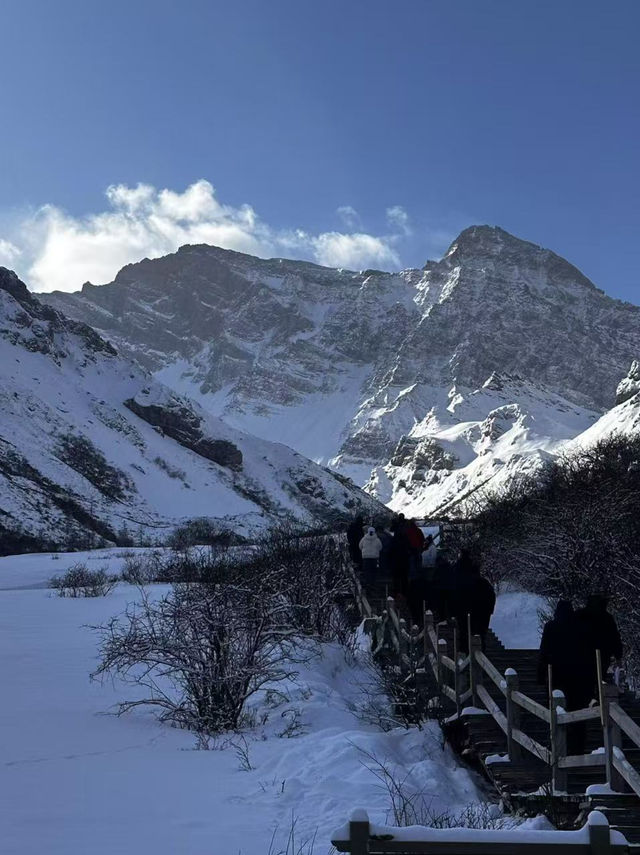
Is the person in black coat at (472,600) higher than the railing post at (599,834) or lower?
higher

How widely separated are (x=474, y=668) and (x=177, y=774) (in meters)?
3.41

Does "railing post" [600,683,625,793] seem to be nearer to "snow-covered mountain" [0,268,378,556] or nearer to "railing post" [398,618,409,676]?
"railing post" [398,618,409,676]

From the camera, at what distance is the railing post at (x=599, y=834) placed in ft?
9.75

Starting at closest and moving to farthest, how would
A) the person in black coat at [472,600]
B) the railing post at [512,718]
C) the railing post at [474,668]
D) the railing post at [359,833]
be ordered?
1. the railing post at [359,833]
2. the railing post at [512,718]
3. the railing post at [474,668]
4. the person in black coat at [472,600]

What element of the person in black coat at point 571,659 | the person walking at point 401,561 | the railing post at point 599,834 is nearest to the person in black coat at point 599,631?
the person in black coat at point 571,659

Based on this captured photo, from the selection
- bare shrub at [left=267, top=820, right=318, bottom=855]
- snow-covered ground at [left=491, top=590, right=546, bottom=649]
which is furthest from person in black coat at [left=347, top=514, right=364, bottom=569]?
bare shrub at [left=267, top=820, right=318, bottom=855]

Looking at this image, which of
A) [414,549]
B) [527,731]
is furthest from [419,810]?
[414,549]

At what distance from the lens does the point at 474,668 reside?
30.3 feet

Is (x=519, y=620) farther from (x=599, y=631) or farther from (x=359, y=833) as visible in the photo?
(x=359, y=833)

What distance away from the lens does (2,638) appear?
1697 centimetres

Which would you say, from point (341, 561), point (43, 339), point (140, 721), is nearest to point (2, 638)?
point (140, 721)

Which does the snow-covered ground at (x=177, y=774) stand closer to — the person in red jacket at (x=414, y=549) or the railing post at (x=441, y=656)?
the railing post at (x=441, y=656)

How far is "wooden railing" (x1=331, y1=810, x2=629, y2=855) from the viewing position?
299 cm

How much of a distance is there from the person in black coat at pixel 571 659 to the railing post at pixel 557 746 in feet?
2.50
